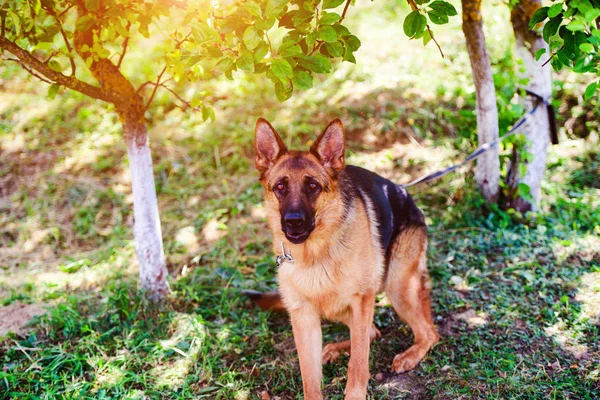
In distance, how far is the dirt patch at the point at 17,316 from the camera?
420 centimetres

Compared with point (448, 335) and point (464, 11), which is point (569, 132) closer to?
point (464, 11)

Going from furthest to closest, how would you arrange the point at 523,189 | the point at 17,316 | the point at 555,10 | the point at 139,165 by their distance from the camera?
the point at 523,189 → the point at 17,316 → the point at 139,165 → the point at 555,10

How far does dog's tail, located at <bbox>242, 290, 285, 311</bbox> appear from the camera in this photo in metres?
4.32

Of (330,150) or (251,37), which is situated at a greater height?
(251,37)

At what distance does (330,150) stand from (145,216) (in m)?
1.81

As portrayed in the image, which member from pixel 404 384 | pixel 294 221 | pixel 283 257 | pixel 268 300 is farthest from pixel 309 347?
pixel 268 300

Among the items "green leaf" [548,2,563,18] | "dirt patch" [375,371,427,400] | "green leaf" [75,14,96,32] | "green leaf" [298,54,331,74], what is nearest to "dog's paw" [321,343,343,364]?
"dirt patch" [375,371,427,400]

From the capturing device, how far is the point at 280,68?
2.68m

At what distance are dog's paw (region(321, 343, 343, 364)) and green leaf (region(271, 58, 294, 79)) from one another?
222 cm

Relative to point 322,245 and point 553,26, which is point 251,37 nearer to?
point 322,245

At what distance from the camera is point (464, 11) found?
4.71 meters

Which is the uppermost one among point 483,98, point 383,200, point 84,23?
point 84,23

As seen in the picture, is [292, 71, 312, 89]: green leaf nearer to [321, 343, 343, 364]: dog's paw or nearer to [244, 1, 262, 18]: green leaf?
[244, 1, 262, 18]: green leaf

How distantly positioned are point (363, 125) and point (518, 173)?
7.38 ft
